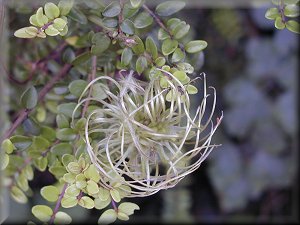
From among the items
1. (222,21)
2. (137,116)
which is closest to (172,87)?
(137,116)

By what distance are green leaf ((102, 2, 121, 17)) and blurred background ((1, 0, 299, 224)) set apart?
71 cm

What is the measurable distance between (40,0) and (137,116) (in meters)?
0.15

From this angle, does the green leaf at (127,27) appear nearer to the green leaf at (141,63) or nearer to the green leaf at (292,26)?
the green leaf at (141,63)

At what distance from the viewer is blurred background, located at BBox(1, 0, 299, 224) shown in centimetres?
114

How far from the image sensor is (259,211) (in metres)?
1.21

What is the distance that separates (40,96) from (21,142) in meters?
0.06

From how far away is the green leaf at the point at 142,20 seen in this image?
438mm

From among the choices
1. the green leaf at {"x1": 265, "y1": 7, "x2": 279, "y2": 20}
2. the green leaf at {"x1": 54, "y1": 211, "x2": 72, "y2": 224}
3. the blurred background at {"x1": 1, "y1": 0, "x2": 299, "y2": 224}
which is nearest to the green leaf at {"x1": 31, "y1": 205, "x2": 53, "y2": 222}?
the green leaf at {"x1": 54, "y1": 211, "x2": 72, "y2": 224}

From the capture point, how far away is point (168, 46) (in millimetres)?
438

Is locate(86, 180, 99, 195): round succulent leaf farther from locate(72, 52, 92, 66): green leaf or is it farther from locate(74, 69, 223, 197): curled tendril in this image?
locate(72, 52, 92, 66): green leaf

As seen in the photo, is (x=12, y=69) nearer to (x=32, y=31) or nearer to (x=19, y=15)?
(x=19, y=15)

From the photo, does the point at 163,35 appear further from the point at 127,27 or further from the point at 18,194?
the point at 18,194

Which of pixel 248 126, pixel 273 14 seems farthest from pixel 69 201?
pixel 248 126

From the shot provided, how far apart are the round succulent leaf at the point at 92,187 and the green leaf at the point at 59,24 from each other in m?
0.11
